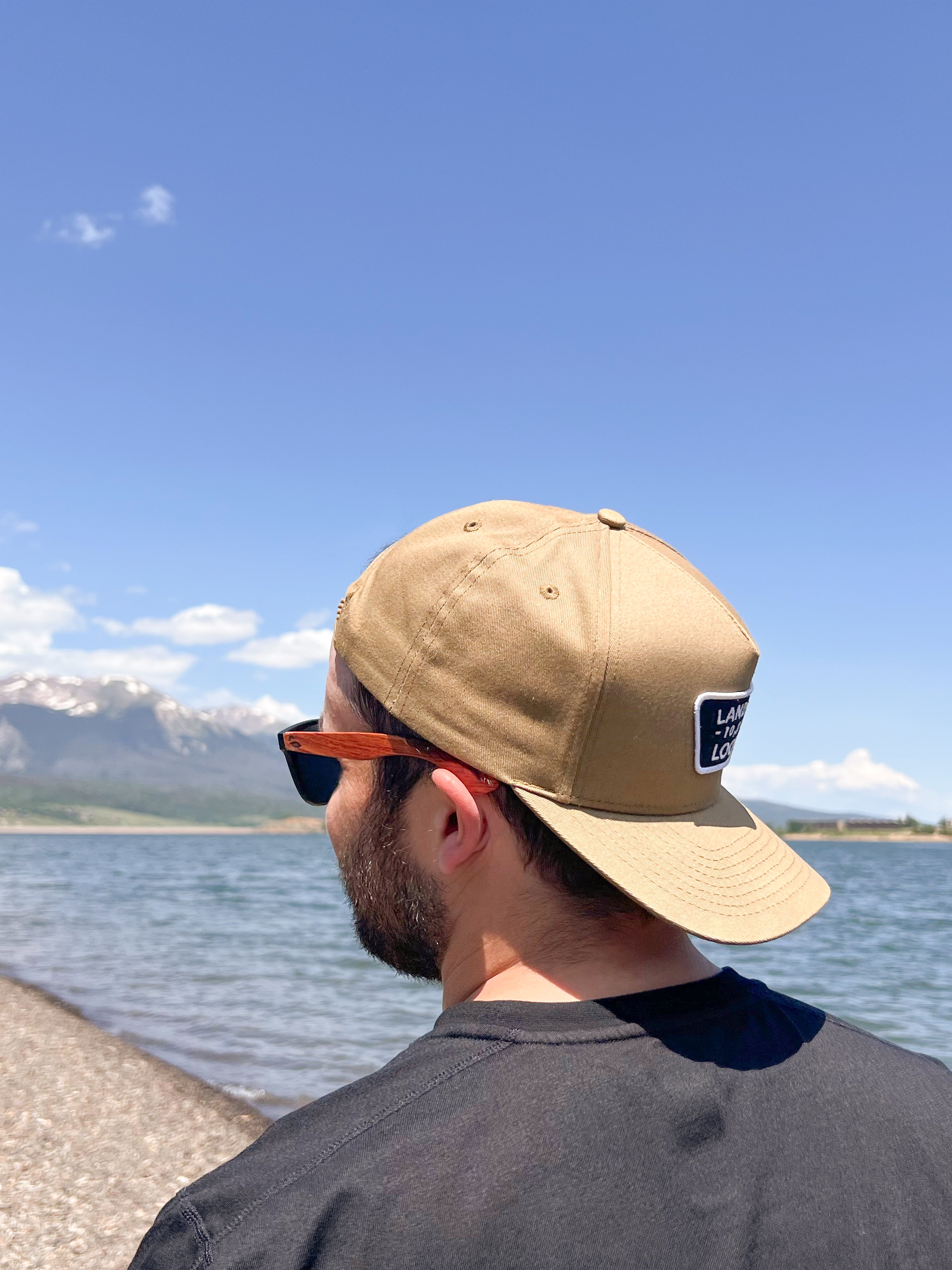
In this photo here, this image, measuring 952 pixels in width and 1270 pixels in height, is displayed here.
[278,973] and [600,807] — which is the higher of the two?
[600,807]

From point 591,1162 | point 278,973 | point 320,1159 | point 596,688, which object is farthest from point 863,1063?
point 278,973

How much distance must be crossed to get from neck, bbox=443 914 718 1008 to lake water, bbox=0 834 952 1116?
6603 mm

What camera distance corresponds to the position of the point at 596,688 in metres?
1.32

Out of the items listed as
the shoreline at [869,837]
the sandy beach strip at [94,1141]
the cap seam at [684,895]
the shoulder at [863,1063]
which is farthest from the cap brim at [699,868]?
the shoreline at [869,837]

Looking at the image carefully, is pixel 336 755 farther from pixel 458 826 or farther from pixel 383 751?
pixel 458 826

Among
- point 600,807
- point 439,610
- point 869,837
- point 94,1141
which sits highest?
point 439,610

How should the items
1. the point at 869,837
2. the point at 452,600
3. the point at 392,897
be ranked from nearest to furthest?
the point at 452,600, the point at 392,897, the point at 869,837

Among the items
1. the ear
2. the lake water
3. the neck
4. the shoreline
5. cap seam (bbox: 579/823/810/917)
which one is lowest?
the shoreline

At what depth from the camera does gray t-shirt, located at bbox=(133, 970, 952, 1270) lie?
1.00 meters

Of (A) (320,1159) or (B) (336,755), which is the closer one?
(A) (320,1159)

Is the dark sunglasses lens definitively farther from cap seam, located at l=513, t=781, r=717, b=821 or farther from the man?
cap seam, located at l=513, t=781, r=717, b=821

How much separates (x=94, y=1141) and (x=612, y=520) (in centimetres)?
621

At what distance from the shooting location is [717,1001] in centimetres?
130

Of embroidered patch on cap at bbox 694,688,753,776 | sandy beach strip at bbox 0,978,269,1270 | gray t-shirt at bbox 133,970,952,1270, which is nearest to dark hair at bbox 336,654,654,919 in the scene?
gray t-shirt at bbox 133,970,952,1270
